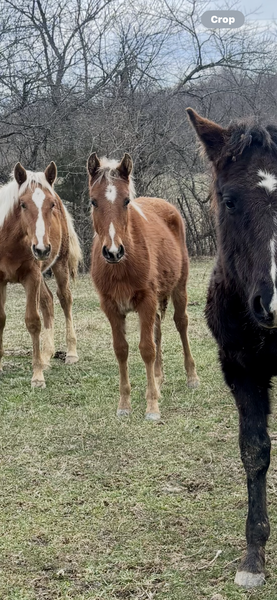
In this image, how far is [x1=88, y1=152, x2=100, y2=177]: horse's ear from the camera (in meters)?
4.91

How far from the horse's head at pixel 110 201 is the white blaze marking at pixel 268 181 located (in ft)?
7.43

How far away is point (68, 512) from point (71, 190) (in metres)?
12.0

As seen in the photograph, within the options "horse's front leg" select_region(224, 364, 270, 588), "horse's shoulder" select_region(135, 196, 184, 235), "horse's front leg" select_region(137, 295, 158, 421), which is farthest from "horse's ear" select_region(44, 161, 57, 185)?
"horse's front leg" select_region(224, 364, 270, 588)

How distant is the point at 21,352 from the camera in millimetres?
7477

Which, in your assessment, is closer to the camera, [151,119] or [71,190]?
[71,190]

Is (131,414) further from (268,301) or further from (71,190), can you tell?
(71,190)

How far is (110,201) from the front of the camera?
190 inches

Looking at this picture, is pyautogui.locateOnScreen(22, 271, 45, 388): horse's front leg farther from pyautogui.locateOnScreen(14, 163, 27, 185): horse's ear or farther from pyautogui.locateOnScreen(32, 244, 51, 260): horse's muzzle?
pyautogui.locateOnScreen(14, 163, 27, 185): horse's ear

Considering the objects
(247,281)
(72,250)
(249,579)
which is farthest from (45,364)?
(247,281)

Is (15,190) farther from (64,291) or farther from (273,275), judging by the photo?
(273,275)

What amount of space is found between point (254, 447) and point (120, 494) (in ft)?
3.64

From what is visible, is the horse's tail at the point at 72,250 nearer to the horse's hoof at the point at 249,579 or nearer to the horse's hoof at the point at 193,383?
the horse's hoof at the point at 193,383

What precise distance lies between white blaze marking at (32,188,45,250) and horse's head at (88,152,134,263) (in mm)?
819

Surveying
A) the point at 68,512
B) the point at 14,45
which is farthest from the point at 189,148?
the point at 68,512
